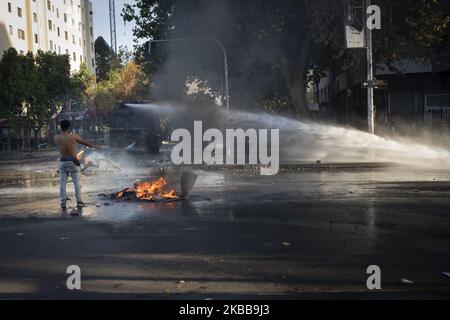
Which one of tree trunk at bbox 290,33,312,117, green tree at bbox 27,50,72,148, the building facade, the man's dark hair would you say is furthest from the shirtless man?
green tree at bbox 27,50,72,148

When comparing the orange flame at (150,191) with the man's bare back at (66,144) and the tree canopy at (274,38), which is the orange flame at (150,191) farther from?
the tree canopy at (274,38)

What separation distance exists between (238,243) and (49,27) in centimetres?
5814

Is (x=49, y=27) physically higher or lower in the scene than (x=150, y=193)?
higher

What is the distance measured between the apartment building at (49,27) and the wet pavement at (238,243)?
130ft

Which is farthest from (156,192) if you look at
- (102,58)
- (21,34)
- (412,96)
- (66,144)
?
(102,58)

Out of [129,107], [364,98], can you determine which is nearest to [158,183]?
[129,107]

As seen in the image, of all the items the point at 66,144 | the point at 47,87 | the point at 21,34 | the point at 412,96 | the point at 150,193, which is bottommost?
the point at 150,193

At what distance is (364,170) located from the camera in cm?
1562

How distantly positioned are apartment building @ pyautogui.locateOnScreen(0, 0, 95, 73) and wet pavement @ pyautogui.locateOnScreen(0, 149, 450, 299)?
39.6 m

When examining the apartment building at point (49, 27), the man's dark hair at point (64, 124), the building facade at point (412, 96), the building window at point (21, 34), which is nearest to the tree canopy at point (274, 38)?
the building facade at point (412, 96)

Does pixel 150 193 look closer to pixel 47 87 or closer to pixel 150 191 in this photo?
pixel 150 191

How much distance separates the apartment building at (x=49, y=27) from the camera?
45.6 m

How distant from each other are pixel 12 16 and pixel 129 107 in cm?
2821

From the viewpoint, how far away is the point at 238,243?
20.5ft
